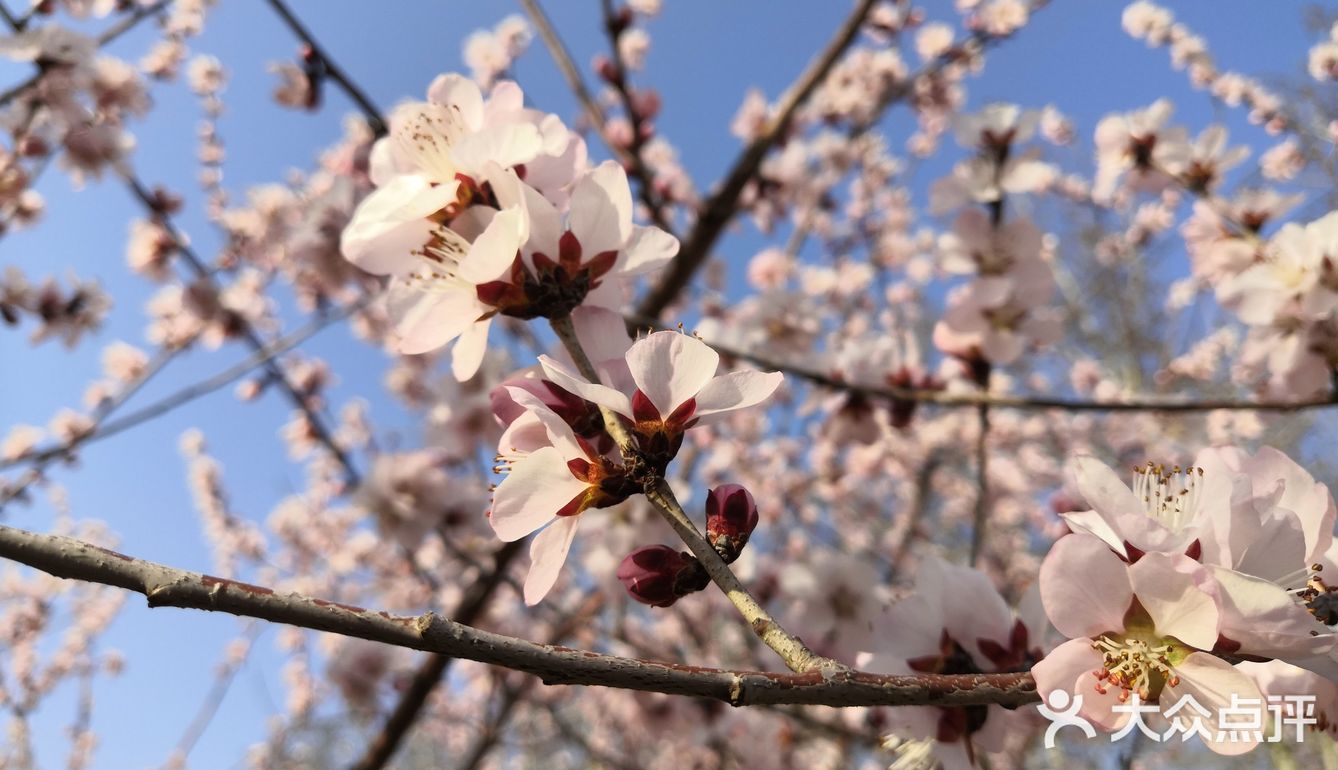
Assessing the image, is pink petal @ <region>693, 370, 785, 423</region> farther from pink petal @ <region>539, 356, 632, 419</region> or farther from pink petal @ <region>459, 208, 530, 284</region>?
pink petal @ <region>459, 208, 530, 284</region>

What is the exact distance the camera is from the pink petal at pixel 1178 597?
0.54 m

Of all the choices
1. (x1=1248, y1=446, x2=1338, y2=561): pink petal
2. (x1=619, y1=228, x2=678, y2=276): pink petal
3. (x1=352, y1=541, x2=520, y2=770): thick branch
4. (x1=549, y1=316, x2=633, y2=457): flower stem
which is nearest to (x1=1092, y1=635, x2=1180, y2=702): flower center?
(x1=1248, y1=446, x2=1338, y2=561): pink petal

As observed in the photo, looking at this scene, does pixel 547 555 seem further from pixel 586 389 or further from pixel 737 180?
pixel 737 180

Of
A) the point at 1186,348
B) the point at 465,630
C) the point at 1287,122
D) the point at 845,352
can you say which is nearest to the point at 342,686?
the point at 845,352

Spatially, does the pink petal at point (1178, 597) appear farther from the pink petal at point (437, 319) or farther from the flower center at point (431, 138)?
the flower center at point (431, 138)

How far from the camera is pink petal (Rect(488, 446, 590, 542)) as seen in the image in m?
0.62

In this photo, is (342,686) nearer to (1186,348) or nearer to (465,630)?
(465,630)

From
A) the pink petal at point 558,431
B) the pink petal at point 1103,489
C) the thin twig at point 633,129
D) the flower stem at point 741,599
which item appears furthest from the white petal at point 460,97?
the thin twig at point 633,129

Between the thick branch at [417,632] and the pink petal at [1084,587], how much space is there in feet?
0.65

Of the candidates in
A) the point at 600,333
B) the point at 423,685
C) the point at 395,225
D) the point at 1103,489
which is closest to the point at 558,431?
the point at 600,333

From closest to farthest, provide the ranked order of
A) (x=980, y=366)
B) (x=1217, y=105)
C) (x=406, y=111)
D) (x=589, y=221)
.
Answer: (x=589, y=221), (x=406, y=111), (x=980, y=366), (x=1217, y=105)

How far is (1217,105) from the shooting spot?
3.28 metres

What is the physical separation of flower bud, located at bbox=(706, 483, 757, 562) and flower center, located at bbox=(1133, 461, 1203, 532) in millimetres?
418

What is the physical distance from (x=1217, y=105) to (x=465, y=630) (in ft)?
13.3
